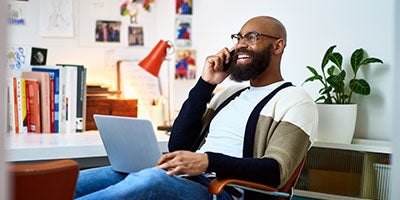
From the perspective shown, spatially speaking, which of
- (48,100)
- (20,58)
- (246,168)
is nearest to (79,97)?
(48,100)

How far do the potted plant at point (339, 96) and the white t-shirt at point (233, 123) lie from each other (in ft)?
1.15

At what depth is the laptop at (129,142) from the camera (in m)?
1.96

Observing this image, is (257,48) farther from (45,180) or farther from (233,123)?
(45,180)

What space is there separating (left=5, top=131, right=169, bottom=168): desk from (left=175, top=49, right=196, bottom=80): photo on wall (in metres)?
0.93

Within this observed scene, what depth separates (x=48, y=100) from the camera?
2.84m

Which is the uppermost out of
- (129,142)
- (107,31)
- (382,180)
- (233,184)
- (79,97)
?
(107,31)

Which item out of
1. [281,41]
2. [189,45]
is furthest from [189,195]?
[189,45]

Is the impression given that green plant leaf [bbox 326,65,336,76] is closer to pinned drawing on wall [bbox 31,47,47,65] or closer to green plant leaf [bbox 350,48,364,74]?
green plant leaf [bbox 350,48,364,74]

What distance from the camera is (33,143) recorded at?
2.40 m

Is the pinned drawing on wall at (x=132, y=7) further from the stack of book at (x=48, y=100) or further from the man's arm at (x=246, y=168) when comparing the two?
the man's arm at (x=246, y=168)

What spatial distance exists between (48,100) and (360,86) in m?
1.59

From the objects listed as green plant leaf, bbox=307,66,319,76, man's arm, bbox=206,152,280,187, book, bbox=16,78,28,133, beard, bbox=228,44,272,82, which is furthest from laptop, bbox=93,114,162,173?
green plant leaf, bbox=307,66,319,76

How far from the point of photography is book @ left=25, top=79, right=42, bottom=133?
9.24 feet

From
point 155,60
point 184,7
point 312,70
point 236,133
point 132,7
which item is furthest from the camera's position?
point 132,7
